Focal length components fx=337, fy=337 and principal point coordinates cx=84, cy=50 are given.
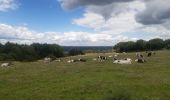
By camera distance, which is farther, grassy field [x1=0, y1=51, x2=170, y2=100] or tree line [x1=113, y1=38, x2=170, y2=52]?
tree line [x1=113, y1=38, x2=170, y2=52]

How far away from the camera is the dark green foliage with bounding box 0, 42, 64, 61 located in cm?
13500

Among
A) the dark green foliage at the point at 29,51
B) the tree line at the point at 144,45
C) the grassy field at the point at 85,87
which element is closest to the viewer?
the grassy field at the point at 85,87

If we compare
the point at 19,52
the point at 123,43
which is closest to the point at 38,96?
the point at 19,52

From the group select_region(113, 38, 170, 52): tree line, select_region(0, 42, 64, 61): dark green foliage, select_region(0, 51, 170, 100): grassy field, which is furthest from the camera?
select_region(113, 38, 170, 52): tree line

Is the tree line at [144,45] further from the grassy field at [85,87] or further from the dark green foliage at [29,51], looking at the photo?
the grassy field at [85,87]

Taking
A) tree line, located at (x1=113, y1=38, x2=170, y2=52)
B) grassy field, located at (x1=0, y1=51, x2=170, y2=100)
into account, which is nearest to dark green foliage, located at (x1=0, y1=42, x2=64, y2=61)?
tree line, located at (x1=113, y1=38, x2=170, y2=52)

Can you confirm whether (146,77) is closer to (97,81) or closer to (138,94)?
(97,81)

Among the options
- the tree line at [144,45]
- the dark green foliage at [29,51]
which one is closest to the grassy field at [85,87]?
the dark green foliage at [29,51]

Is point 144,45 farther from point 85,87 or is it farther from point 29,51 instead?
point 85,87

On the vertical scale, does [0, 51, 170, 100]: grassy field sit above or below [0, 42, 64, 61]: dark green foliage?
below

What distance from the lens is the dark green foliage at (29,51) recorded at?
443 ft

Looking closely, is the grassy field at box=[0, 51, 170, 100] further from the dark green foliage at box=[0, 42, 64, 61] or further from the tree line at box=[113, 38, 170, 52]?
the tree line at box=[113, 38, 170, 52]

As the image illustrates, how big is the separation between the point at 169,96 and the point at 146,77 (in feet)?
25.5

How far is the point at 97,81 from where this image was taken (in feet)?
89.9
